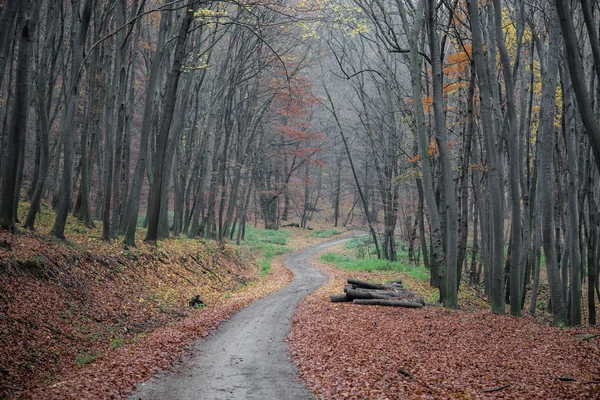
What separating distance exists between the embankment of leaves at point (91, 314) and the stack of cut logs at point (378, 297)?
3064 mm

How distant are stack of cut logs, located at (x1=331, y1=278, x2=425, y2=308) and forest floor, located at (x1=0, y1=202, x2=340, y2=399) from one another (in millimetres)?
2963

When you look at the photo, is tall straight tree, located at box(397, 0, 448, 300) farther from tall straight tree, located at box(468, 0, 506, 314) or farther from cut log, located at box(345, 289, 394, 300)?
cut log, located at box(345, 289, 394, 300)

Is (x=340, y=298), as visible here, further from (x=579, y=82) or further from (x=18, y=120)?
(x=18, y=120)

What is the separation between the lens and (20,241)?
9.80 m

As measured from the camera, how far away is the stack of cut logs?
13.2m

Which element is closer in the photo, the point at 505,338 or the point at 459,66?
the point at 505,338

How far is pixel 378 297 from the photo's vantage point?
14.0 m

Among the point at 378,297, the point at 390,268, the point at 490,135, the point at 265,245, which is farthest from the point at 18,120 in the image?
the point at 265,245

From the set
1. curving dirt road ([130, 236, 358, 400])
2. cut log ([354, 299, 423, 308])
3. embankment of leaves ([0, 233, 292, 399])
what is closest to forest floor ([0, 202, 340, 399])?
embankment of leaves ([0, 233, 292, 399])

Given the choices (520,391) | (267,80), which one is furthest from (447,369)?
(267,80)

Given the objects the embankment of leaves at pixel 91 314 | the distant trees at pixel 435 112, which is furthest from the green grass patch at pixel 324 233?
the embankment of leaves at pixel 91 314

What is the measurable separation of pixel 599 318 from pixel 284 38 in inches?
710

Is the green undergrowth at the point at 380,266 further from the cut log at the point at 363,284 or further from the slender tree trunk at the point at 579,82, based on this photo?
the slender tree trunk at the point at 579,82

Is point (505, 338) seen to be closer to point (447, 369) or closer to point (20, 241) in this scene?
point (447, 369)
